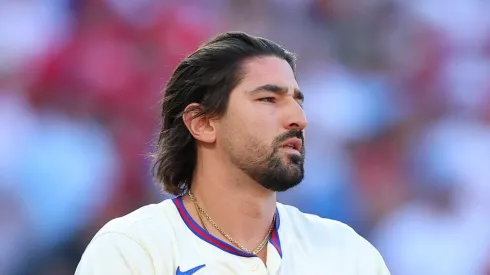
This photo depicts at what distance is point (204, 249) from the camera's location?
6.00ft

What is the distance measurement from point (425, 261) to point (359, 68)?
3.39 feet

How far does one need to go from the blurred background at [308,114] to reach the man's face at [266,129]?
144 centimetres

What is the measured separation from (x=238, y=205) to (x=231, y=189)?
46 millimetres

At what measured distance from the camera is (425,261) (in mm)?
3598

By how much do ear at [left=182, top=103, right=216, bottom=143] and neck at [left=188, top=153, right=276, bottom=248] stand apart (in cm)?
10

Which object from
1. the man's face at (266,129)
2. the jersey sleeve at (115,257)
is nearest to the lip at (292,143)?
the man's face at (266,129)

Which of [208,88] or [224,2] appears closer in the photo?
[208,88]

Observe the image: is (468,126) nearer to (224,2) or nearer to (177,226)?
(224,2)

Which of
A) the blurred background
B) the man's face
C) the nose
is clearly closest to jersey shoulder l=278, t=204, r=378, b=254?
the man's face

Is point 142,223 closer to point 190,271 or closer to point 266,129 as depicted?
point 190,271

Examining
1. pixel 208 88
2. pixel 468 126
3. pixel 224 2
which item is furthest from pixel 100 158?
pixel 468 126

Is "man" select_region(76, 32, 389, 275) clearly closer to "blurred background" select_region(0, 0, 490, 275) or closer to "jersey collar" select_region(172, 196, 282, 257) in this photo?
"jersey collar" select_region(172, 196, 282, 257)

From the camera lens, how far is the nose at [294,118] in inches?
74.3

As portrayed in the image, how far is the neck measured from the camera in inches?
76.1
